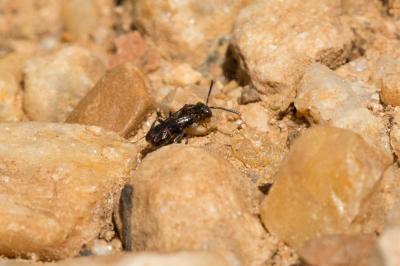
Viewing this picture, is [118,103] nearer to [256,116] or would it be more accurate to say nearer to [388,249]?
[256,116]

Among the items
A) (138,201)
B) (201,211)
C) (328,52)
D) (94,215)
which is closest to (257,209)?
(201,211)

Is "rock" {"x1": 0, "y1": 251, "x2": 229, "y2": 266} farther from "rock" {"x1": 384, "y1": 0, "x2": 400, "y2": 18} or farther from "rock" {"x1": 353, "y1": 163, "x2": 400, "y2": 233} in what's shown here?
"rock" {"x1": 384, "y1": 0, "x2": 400, "y2": 18}

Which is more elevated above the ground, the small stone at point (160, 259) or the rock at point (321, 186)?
the rock at point (321, 186)

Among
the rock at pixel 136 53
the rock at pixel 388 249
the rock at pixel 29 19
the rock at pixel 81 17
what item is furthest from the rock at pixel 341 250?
the rock at pixel 29 19

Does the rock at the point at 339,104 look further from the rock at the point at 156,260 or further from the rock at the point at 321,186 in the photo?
the rock at the point at 156,260

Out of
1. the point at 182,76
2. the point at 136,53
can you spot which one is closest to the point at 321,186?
the point at 182,76

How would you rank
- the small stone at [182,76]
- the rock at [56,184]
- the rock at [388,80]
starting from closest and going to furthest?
1. the rock at [56,184]
2. the rock at [388,80]
3. the small stone at [182,76]

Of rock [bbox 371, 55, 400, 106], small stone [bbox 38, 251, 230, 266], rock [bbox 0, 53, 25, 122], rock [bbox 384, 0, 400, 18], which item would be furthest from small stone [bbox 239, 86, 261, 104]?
rock [bbox 0, 53, 25, 122]
